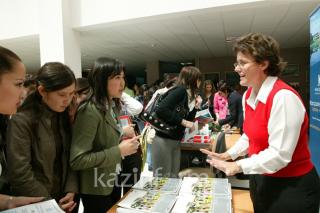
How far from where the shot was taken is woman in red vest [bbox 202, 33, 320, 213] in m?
0.98

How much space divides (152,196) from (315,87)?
2387 millimetres

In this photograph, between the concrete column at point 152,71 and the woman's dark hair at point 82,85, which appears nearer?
the woman's dark hair at point 82,85

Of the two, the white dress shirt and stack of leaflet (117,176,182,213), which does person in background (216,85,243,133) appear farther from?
the white dress shirt

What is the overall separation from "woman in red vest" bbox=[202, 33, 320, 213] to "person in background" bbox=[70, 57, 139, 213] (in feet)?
1.83

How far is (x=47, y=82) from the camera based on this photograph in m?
1.21

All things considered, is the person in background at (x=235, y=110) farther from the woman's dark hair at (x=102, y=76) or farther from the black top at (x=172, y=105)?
the woman's dark hair at (x=102, y=76)

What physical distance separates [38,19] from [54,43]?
584mm

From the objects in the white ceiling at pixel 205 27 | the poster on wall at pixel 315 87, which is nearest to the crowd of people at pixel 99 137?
the poster on wall at pixel 315 87

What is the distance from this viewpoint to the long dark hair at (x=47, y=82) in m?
1.21

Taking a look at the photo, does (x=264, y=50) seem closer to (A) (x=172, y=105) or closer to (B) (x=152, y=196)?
(B) (x=152, y=196)

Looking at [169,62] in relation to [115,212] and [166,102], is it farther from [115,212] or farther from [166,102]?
[115,212]

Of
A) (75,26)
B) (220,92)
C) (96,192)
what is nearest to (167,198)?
(96,192)

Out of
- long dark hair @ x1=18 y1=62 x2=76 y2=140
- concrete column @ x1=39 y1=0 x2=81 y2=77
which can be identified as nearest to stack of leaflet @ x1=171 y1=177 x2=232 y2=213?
long dark hair @ x1=18 y1=62 x2=76 y2=140

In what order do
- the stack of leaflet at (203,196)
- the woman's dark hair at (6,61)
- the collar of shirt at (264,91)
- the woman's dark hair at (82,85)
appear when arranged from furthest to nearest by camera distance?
the woman's dark hair at (82,85) < the stack of leaflet at (203,196) < the collar of shirt at (264,91) < the woman's dark hair at (6,61)
